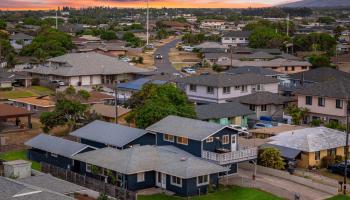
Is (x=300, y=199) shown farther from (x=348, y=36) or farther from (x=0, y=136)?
(x=348, y=36)

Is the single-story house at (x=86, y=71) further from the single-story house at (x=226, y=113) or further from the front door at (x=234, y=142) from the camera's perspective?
the front door at (x=234, y=142)

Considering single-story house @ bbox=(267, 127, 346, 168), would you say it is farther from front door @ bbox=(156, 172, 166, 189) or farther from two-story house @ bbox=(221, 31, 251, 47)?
two-story house @ bbox=(221, 31, 251, 47)

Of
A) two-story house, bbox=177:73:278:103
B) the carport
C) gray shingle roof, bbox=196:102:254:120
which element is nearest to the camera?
gray shingle roof, bbox=196:102:254:120

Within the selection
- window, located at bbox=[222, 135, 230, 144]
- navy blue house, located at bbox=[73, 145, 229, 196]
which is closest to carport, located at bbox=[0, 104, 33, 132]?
navy blue house, located at bbox=[73, 145, 229, 196]

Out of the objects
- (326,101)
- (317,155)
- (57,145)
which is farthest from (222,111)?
(57,145)

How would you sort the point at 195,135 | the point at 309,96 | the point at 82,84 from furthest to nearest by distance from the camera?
1. the point at 82,84
2. the point at 309,96
3. the point at 195,135

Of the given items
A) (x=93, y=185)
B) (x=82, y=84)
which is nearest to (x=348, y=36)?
(x=82, y=84)

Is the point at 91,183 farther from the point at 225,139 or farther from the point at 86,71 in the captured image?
the point at 86,71
